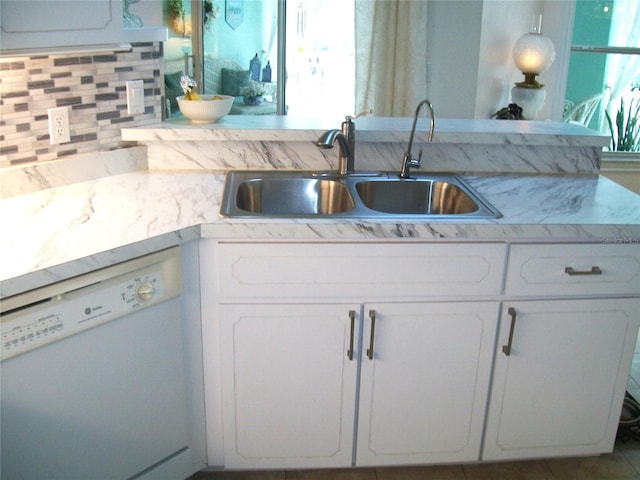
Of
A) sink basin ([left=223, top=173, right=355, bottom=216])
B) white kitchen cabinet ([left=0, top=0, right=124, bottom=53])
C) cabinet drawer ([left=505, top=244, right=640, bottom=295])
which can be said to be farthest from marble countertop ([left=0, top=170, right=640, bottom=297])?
white kitchen cabinet ([left=0, top=0, right=124, bottom=53])

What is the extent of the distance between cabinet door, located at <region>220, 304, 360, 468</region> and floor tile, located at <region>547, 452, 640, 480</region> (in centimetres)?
72

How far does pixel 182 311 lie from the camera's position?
1926mm

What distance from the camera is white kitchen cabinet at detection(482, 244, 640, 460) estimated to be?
→ 6.55 ft

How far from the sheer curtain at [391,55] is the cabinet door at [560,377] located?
272 centimetres

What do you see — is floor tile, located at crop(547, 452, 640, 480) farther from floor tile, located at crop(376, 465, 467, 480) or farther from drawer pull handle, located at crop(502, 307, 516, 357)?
drawer pull handle, located at crop(502, 307, 516, 357)

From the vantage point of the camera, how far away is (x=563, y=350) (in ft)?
6.89

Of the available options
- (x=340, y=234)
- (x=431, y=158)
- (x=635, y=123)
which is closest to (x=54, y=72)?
(x=340, y=234)

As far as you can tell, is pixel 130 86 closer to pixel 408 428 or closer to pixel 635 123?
pixel 408 428

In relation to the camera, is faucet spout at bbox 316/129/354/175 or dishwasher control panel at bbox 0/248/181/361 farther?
faucet spout at bbox 316/129/354/175

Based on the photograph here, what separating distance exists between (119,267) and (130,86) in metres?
0.84

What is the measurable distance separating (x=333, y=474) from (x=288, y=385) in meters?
0.39

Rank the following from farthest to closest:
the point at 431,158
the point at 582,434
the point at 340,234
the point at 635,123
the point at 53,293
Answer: the point at 635,123 < the point at 431,158 < the point at 582,434 < the point at 340,234 < the point at 53,293

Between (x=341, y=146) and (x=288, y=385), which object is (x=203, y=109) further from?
(x=288, y=385)

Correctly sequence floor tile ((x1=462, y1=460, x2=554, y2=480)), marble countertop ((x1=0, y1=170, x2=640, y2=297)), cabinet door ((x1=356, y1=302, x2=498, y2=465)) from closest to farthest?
1. marble countertop ((x1=0, y1=170, x2=640, y2=297))
2. cabinet door ((x1=356, y1=302, x2=498, y2=465))
3. floor tile ((x1=462, y1=460, x2=554, y2=480))
